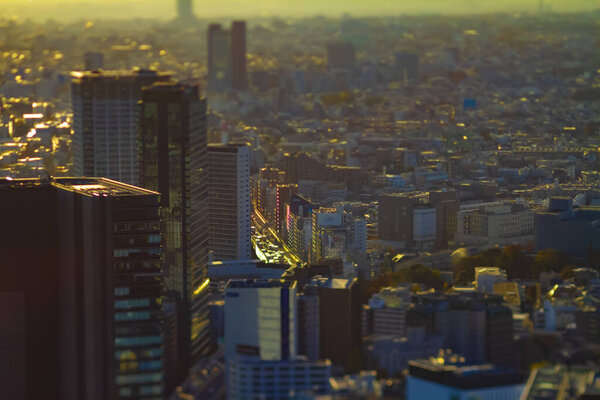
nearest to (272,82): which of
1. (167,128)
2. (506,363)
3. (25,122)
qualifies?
(25,122)

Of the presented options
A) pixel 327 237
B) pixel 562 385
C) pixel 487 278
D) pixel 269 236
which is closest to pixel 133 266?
pixel 562 385

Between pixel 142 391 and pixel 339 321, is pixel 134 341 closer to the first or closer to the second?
pixel 142 391

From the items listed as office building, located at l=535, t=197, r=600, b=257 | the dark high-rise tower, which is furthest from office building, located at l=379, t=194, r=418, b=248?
the dark high-rise tower

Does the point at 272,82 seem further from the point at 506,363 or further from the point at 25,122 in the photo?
the point at 506,363

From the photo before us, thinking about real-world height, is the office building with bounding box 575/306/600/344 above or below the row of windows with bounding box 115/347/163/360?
below

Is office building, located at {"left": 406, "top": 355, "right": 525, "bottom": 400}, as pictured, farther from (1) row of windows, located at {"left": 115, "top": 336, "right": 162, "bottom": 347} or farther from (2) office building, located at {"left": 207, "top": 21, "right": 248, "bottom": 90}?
(2) office building, located at {"left": 207, "top": 21, "right": 248, "bottom": 90}

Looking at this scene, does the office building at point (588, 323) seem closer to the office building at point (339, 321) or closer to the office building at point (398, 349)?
the office building at point (398, 349)
